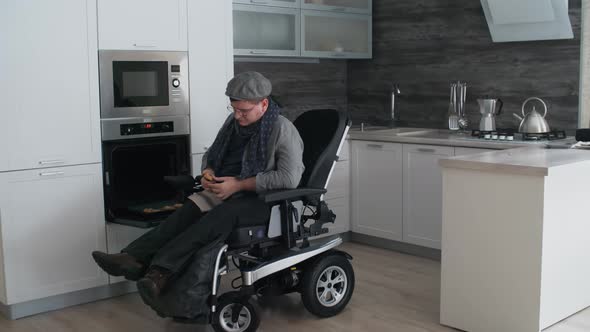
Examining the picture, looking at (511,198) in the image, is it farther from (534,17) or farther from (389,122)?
(389,122)

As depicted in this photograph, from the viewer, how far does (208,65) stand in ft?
14.2

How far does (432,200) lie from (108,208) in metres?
2.06

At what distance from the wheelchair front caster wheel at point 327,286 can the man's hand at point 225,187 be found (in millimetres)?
557

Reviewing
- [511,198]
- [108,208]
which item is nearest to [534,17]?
[511,198]

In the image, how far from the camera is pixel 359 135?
5.15 metres

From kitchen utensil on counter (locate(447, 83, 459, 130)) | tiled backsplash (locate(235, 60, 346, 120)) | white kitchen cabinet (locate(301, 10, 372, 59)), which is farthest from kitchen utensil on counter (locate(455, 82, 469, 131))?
tiled backsplash (locate(235, 60, 346, 120))

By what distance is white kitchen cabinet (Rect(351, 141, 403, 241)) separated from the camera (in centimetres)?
496

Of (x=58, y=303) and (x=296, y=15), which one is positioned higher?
(x=296, y=15)

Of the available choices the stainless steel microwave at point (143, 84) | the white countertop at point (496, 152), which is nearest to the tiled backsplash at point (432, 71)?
the white countertop at point (496, 152)

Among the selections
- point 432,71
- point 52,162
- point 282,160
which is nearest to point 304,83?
point 432,71

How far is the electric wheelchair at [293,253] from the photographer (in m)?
3.30

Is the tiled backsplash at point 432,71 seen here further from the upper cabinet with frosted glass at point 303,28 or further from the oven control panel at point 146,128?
the oven control panel at point 146,128

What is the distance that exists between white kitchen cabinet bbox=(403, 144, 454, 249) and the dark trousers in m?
1.69

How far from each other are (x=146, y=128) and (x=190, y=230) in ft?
3.43
